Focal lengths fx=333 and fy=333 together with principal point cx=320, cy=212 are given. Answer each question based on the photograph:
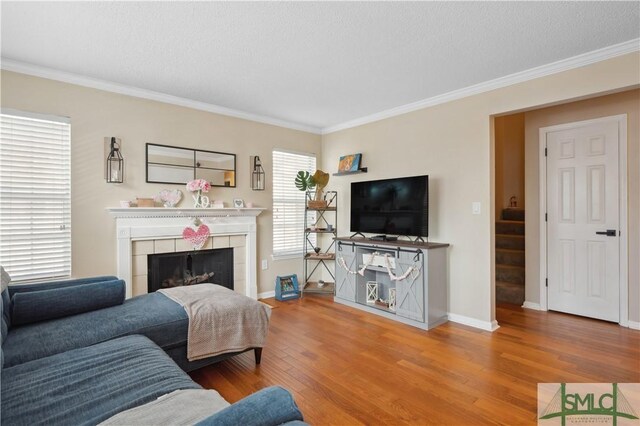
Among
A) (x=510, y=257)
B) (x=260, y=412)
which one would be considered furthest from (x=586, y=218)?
(x=260, y=412)

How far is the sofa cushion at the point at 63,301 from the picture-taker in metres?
2.11

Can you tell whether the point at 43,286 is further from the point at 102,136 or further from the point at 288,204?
the point at 288,204

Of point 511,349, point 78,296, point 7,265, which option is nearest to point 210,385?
point 78,296

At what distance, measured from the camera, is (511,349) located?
285cm

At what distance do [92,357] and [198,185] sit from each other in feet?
7.69

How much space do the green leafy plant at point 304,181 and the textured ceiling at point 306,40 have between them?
1.39 m

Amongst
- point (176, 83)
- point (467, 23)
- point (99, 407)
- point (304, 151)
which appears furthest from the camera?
point (304, 151)

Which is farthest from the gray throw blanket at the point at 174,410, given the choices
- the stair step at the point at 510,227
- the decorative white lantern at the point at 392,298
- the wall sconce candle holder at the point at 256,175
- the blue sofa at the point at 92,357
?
the stair step at the point at 510,227

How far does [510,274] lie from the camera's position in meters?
4.39

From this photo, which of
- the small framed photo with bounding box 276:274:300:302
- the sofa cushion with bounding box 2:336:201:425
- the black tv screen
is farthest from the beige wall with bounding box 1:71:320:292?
the sofa cushion with bounding box 2:336:201:425

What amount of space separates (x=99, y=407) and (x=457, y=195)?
341 centimetres

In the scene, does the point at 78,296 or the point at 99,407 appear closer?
the point at 99,407

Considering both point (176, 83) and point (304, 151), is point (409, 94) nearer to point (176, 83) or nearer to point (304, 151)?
point (304, 151)

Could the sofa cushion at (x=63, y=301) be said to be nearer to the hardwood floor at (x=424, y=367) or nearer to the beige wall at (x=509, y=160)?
the hardwood floor at (x=424, y=367)
